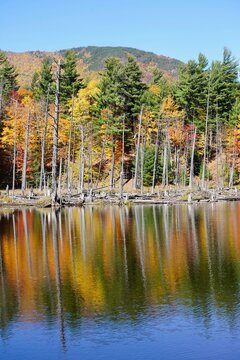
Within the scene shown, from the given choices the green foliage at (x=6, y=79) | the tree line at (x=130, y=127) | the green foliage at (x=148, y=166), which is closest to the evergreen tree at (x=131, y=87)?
the tree line at (x=130, y=127)

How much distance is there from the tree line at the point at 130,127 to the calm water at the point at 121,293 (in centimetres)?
3826

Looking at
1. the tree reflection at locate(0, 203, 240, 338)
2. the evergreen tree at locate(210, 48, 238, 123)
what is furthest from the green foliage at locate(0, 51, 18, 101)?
the tree reflection at locate(0, 203, 240, 338)

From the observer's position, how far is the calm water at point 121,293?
10.8m

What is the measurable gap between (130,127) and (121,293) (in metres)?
58.1

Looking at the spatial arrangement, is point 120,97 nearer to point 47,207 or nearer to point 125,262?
point 47,207

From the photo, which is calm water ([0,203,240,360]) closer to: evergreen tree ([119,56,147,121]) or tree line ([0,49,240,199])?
tree line ([0,49,240,199])

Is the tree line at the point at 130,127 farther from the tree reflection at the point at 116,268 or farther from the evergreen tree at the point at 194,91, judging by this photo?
the tree reflection at the point at 116,268

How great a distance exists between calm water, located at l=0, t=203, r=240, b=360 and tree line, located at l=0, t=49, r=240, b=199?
38.3m

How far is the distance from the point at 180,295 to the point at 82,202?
104 feet

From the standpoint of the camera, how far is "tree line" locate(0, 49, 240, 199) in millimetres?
66312

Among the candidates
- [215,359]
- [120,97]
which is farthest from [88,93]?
[215,359]

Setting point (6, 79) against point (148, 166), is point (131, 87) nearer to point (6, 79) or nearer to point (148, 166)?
point (148, 166)

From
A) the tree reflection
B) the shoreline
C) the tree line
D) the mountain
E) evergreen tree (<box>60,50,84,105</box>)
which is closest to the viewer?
the tree reflection

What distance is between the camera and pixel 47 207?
43594mm
